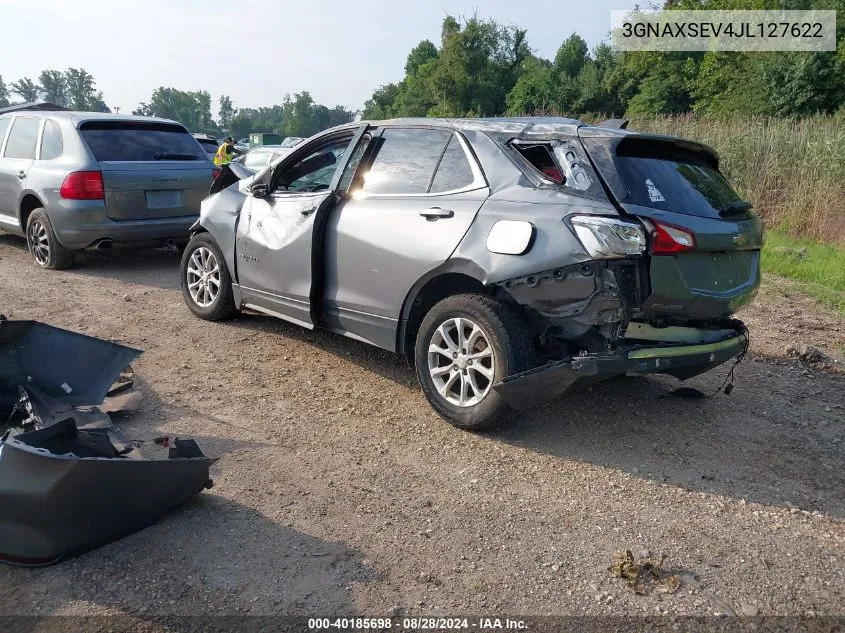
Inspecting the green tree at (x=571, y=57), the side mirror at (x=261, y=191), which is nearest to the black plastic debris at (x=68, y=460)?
the side mirror at (x=261, y=191)

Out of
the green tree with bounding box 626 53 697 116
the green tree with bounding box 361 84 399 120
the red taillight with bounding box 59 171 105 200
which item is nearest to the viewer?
the red taillight with bounding box 59 171 105 200

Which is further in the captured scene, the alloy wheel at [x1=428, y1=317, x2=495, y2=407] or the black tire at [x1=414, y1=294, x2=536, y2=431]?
the alloy wheel at [x1=428, y1=317, x2=495, y2=407]

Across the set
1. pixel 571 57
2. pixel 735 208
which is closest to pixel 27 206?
pixel 735 208

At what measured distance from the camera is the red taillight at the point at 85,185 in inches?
303

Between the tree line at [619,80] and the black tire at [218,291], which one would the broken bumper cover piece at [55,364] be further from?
the tree line at [619,80]

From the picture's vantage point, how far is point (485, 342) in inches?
160

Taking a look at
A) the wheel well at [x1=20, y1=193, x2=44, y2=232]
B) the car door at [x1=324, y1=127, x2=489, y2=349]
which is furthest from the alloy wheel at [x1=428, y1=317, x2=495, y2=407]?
the wheel well at [x1=20, y1=193, x2=44, y2=232]

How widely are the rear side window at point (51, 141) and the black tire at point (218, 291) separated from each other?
295 cm

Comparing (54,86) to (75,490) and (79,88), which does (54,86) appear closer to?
(79,88)

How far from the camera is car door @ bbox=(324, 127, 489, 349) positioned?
426cm

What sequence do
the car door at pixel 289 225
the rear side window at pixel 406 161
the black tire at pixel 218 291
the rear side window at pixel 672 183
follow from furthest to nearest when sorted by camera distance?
1. the black tire at pixel 218 291
2. the car door at pixel 289 225
3. the rear side window at pixel 406 161
4. the rear side window at pixel 672 183

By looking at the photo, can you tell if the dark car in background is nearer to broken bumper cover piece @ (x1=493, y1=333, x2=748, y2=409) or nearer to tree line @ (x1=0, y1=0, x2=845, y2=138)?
broken bumper cover piece @ (x1=493, y1=333, x2=748, y2=409)

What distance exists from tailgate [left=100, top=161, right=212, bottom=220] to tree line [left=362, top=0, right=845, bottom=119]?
16832mm

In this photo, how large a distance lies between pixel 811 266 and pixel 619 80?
1764 inches
